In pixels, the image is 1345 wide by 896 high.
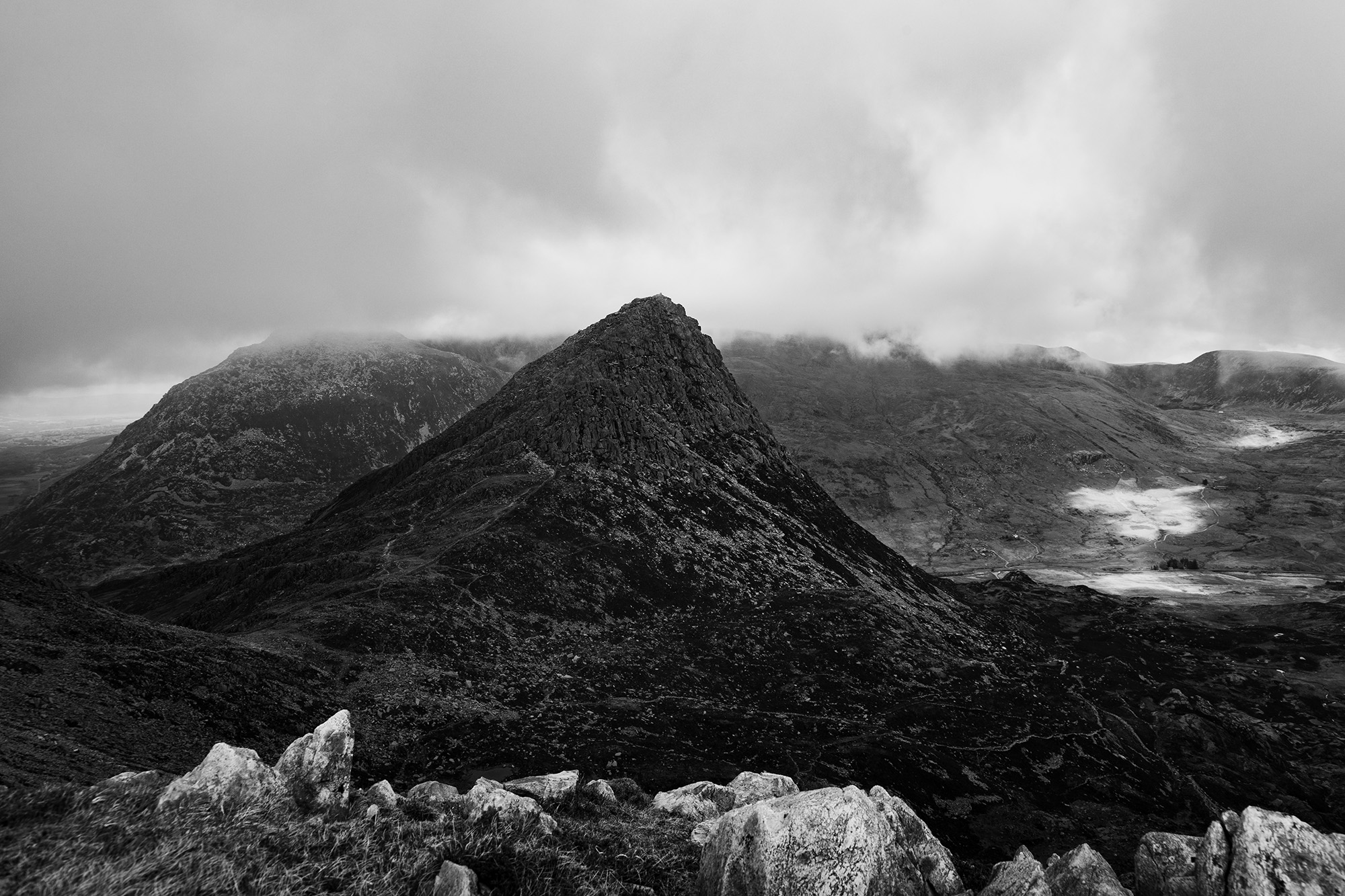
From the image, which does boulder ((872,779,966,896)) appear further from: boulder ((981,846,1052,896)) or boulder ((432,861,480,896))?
boulder ((432,861,480,896))

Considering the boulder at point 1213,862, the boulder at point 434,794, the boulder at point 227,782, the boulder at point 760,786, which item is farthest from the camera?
the boulder at point 760,786

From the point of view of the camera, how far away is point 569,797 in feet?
86.4

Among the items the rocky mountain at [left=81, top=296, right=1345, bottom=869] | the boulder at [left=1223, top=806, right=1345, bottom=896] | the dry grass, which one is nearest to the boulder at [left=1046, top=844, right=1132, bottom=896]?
the boulder at [left=1223, top=806, right=1345, bottom=896]

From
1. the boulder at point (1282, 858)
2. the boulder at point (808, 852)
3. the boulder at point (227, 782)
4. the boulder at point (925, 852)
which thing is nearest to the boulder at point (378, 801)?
the boulder at point (227, 782)

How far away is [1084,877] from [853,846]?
7.82m

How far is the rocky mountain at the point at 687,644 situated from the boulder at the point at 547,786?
23.5 meters

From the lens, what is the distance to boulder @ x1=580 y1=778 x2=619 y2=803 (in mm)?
28812

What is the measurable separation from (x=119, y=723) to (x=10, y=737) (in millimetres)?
10064

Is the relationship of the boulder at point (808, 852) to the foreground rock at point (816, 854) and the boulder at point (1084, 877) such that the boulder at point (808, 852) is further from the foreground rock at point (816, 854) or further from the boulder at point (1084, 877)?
the boulder at point (1084, 877)

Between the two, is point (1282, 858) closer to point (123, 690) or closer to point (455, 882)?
point (455, 882)

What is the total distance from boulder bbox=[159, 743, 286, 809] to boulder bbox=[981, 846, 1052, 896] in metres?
21.3

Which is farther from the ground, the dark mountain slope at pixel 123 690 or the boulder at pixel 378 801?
the boulder at pixel 378 801

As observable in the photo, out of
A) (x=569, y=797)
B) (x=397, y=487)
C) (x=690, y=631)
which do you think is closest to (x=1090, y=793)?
(x=690, y=631)

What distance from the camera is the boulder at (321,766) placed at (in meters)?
19.1
